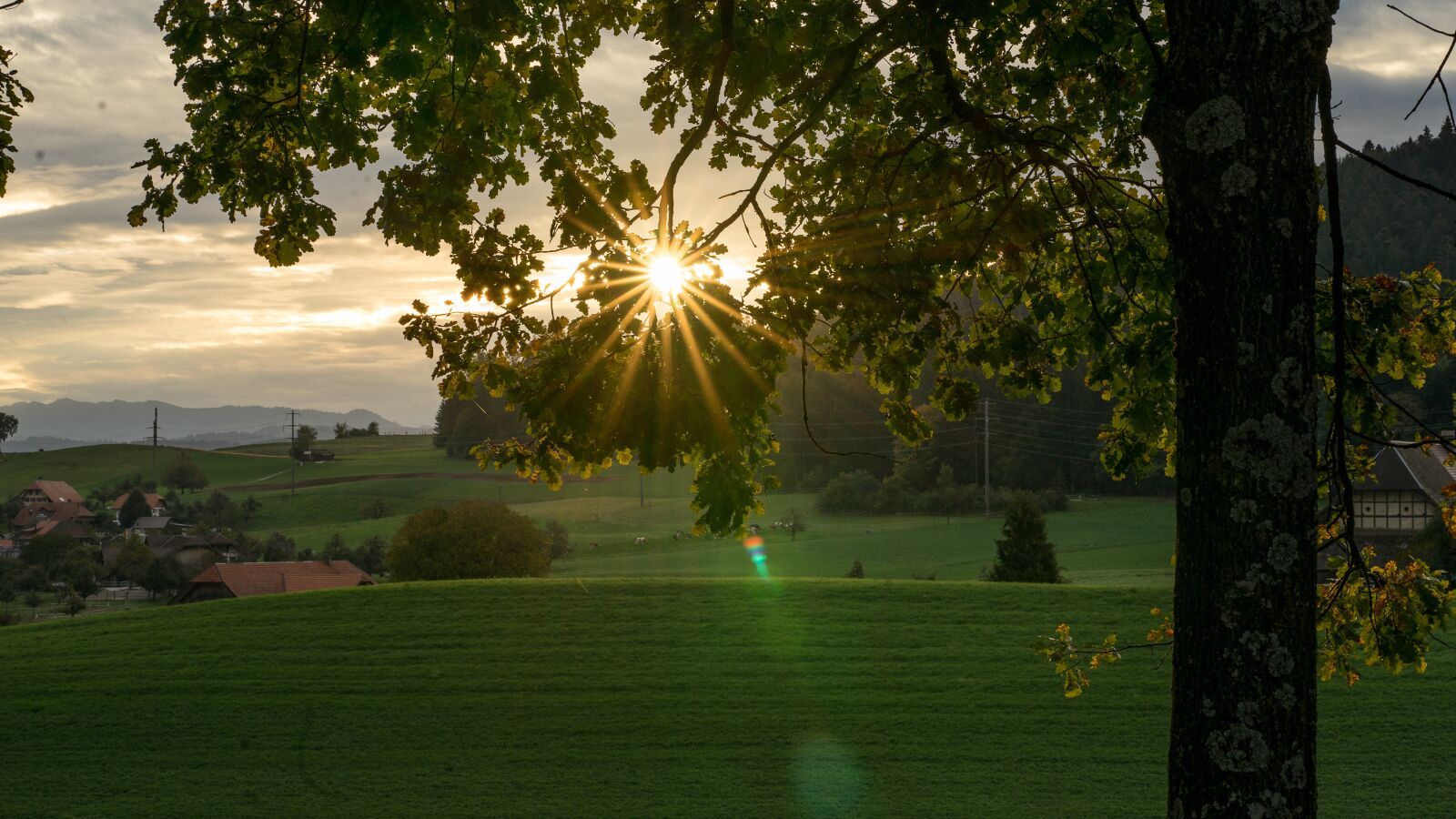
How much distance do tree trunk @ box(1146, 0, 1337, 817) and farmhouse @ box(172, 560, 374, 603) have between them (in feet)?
161

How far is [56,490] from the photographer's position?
3836 inches

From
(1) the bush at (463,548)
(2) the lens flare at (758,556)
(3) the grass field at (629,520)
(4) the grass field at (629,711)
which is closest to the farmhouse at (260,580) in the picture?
(1) the bush at (463,548)

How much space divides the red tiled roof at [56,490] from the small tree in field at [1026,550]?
87407mm

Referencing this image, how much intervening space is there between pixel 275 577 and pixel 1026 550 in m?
34.1

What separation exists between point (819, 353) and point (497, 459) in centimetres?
235

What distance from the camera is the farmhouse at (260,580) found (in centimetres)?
4931

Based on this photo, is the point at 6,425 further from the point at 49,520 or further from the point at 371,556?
the point at 371,556

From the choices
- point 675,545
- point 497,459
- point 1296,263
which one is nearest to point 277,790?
point 497,459

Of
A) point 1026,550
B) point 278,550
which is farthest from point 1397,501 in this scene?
point 278,550

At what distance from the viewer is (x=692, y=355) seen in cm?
590

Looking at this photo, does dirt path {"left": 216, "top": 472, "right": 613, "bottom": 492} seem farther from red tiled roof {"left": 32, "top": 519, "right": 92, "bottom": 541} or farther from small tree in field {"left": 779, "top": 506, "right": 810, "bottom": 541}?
small tree in field {"left": 779, "top": 506, "right": 810, "bottom": 541}

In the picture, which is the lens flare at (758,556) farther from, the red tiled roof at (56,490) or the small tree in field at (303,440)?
the red tiled roof at (56,490)

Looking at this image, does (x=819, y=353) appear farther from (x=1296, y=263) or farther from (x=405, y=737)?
(x=405, y=737)

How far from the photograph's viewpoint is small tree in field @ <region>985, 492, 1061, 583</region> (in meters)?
Result: 37.8
